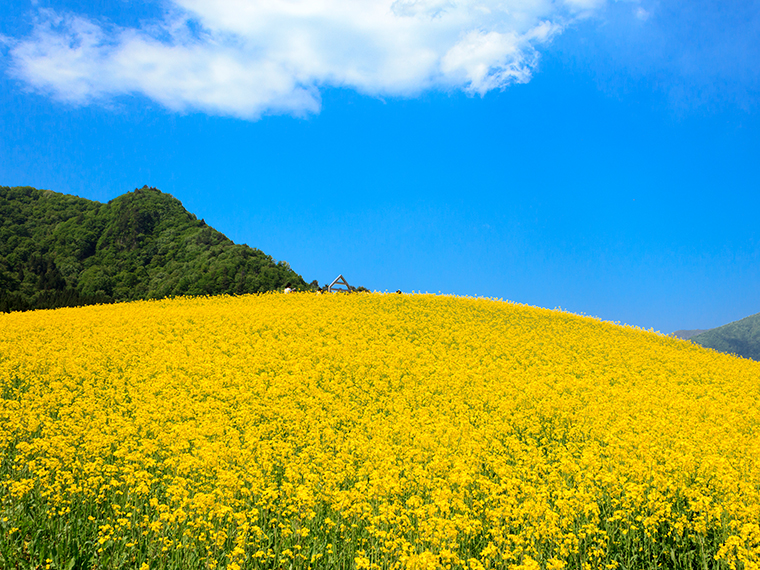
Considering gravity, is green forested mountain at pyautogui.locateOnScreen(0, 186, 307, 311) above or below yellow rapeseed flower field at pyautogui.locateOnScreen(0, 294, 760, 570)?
above

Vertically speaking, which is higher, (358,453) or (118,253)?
(118,253)

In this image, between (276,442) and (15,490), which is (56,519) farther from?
(276,442)

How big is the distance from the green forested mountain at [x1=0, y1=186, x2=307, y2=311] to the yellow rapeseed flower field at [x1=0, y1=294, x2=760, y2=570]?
88.2ft

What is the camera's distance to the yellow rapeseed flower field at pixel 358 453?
628cm

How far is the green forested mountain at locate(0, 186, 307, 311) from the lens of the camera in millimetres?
51062

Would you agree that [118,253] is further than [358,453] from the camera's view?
Yes

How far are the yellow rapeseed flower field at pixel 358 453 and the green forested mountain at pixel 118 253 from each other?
26889 mm

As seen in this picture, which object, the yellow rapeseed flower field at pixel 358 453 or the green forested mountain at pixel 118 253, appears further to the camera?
the green forested mountain at pixel 118 253

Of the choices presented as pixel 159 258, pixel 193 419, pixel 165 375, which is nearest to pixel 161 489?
pixel 193 419

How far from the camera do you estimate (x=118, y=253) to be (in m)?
70.4

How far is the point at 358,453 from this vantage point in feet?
28.9

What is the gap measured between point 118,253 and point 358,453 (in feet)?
239

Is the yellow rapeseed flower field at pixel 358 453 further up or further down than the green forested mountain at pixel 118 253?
further down

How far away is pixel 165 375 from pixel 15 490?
685cm
